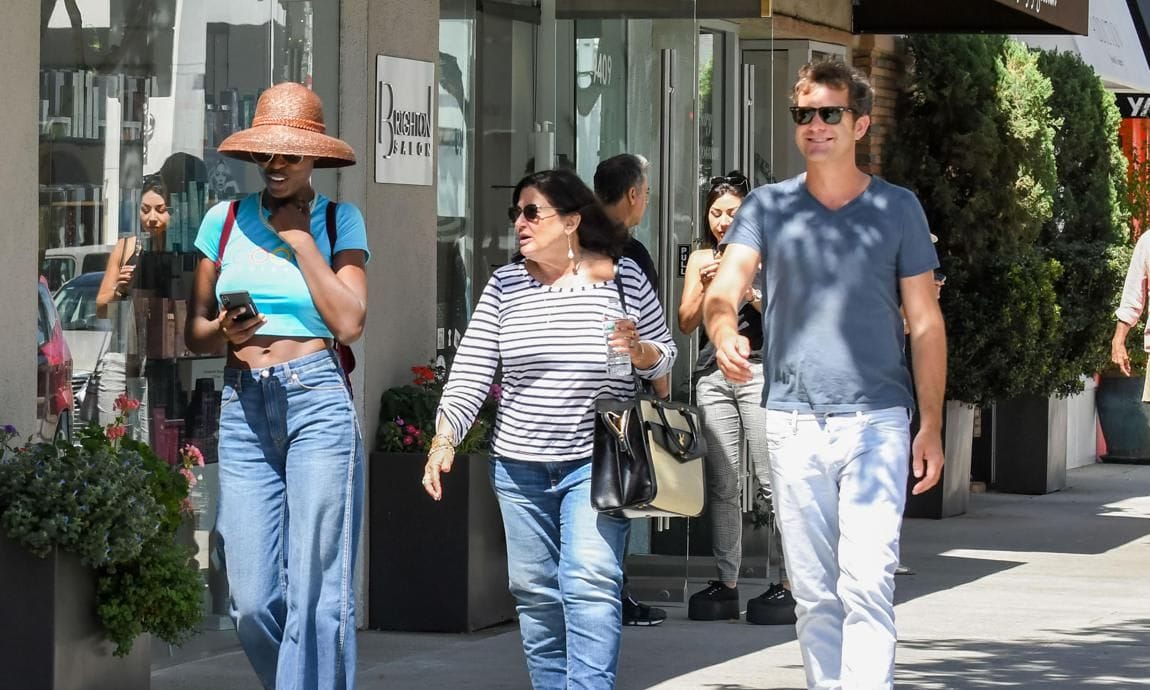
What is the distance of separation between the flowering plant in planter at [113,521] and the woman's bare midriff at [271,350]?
2.73 ft

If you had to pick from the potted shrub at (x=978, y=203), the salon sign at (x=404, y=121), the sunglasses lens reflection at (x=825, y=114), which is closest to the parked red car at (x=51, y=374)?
the salon sign at (x=404, y=121)

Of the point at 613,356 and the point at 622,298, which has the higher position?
the point at 622,298

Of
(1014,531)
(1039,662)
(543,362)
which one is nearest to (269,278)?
(543,362)

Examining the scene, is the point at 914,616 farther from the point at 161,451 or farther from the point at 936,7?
the point at 936,7

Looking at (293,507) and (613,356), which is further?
(613,356)

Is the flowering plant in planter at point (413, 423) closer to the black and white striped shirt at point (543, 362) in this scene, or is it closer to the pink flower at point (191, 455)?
the pink flower at point (191, 455)

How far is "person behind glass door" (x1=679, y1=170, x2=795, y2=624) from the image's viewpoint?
354 inches

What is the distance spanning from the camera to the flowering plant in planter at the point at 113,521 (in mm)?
6168

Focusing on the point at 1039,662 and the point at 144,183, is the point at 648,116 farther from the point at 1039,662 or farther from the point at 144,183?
the point at 1039,662

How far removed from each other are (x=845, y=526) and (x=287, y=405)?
1.55 m

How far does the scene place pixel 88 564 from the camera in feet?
20.7

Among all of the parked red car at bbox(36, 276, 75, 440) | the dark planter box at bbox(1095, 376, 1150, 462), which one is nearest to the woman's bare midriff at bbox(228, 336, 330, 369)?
the parked red car at bbox(36, 276, 75, 440)

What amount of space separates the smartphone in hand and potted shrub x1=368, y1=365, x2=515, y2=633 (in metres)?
3.15

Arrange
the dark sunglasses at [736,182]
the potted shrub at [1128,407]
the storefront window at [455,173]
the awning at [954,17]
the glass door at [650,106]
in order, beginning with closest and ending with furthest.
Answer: the dark sunglasses at [736,182]
the storefront window at [455,173]
the glass door at [650,106]
the awning at [954,17]
the potted shrub at [1128,407]
